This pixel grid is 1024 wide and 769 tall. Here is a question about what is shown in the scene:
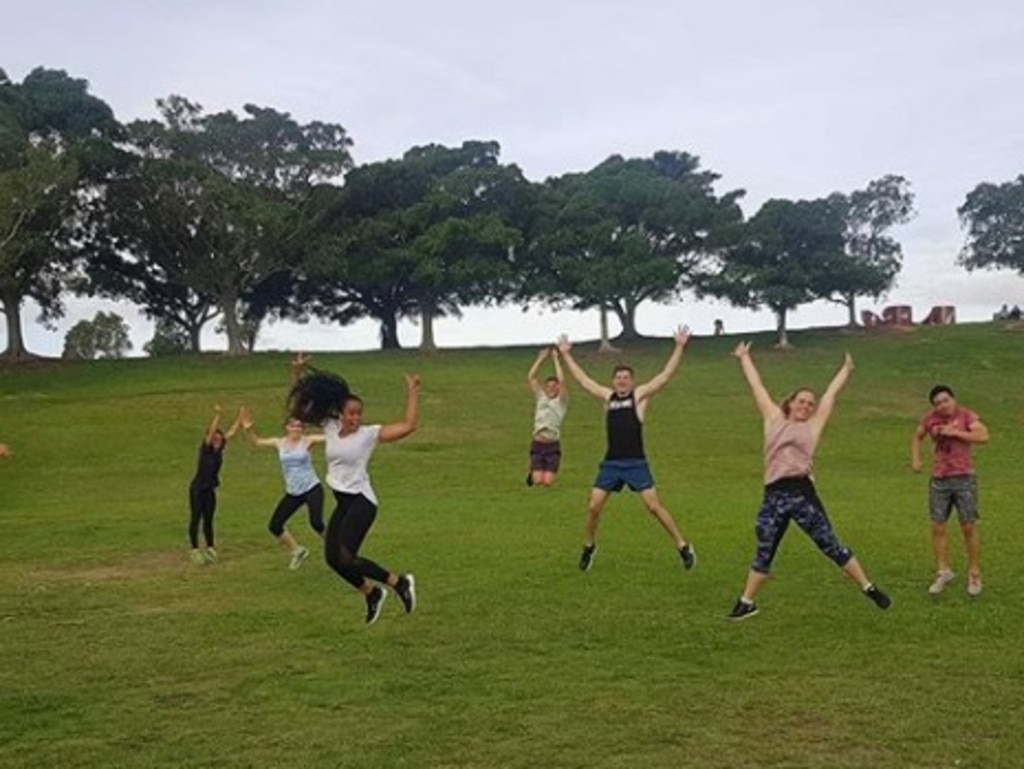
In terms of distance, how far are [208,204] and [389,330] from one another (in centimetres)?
1631

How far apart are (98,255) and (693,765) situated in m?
63.5

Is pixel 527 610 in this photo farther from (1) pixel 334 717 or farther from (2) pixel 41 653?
(2) pixel 41 653

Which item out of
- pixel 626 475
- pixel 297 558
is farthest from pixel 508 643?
pixel 297 558

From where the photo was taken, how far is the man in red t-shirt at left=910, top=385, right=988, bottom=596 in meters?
11.2

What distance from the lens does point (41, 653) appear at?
9.71 metres

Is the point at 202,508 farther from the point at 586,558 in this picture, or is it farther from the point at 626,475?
the point at 626,475

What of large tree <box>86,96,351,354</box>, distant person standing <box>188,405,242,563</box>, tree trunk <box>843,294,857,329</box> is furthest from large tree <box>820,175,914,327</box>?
distant person standing <box>188,405,242,563</box>

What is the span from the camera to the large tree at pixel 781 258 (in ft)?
204

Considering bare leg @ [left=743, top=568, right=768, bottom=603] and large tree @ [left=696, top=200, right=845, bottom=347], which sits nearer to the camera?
bare leg @ [left=743, top=568, right=768, bottom=603]

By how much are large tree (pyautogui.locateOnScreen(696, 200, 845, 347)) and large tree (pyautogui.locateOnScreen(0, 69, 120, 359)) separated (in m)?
34.1

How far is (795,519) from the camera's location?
1016 cm

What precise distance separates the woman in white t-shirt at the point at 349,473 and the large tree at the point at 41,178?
4449 centimetres

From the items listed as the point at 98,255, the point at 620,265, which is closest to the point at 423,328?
the point at 620,265

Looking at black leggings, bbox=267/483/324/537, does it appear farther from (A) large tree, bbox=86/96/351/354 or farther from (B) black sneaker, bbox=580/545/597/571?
(A) large tree, bbox=86/96/351/354
